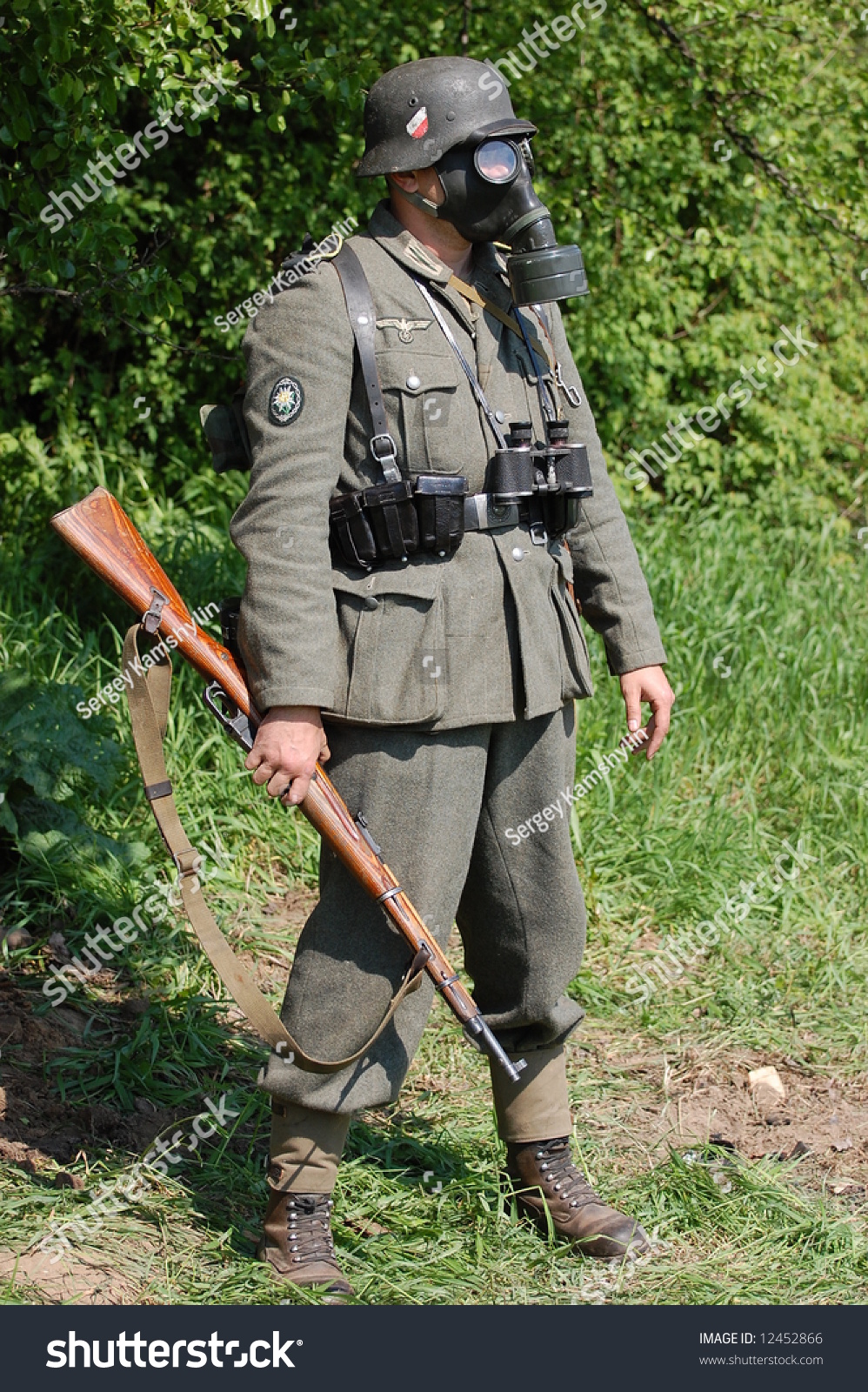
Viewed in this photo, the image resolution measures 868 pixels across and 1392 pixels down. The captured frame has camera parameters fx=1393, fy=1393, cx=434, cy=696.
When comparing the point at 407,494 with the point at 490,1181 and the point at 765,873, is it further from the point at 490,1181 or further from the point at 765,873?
the point at 765,873

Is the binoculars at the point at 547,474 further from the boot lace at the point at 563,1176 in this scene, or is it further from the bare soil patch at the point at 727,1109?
the bare soil patch at the point at 727,1109

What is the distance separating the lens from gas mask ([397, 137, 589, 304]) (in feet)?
8.27

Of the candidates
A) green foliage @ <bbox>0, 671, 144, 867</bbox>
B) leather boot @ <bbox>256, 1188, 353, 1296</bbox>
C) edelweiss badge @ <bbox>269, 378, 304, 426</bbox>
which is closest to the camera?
edelweiss badge @ <bbox>269, 378, 304, 426</bbox>

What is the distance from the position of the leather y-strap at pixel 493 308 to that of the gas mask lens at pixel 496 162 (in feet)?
0.64

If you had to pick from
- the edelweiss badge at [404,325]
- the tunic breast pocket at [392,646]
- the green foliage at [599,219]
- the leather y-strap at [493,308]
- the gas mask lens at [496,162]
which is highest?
the green foliage at [599,219]

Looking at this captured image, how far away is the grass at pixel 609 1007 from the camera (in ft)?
9.33

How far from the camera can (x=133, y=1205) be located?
2916 mm

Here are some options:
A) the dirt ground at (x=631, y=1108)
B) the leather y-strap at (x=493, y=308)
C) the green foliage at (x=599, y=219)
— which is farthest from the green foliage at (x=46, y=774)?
the leather y-strap at (x=493, y=308)

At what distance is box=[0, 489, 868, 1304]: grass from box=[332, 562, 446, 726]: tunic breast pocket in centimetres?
113

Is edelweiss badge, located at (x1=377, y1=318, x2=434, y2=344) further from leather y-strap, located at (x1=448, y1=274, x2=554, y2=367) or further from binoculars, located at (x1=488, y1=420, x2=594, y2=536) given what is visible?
binoculars, located at (x1=488, y1=420, x2=594, y2=536)

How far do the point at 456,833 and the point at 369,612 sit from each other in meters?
0.45

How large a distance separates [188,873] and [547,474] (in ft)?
3.29

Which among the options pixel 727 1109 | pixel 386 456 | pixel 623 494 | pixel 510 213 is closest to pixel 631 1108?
pixel 727 1109

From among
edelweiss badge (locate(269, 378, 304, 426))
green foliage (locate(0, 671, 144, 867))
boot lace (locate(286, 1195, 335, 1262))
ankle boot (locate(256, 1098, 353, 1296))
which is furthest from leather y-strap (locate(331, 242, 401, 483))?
green foliage (locate(0, 671, 144, 867))
